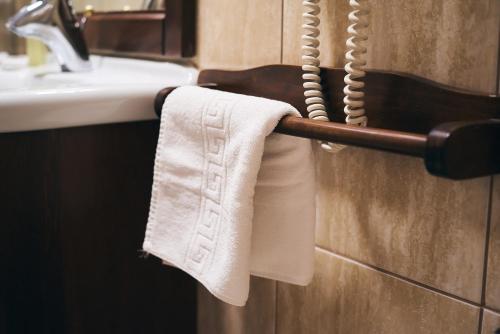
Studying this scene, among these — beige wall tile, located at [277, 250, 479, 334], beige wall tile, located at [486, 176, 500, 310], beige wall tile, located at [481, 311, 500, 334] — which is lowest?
beige wall tile, located at [277, 250, 479, 334]

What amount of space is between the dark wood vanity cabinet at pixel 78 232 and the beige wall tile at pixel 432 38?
0.35 meters

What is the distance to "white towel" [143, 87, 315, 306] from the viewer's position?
638 millimetres

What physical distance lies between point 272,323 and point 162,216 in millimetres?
248

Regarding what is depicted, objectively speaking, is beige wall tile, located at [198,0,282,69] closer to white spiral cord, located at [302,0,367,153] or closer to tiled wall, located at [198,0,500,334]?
tiled wall, located at [198,0,500,334]

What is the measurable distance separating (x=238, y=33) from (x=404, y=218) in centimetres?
39

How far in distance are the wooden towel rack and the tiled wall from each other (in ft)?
0.12

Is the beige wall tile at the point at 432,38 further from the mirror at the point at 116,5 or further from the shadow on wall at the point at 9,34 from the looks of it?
the shadow on wall at the point at 9,34

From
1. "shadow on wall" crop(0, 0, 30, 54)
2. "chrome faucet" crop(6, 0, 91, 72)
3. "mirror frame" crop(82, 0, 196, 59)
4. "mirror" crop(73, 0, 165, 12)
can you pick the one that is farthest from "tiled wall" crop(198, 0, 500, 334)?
"shadow on wall" crop(0, 0, 30, 54)

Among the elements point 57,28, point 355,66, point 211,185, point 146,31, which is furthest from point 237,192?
point 57,28

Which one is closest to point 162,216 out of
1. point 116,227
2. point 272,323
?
point 116,227

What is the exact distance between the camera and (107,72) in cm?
117

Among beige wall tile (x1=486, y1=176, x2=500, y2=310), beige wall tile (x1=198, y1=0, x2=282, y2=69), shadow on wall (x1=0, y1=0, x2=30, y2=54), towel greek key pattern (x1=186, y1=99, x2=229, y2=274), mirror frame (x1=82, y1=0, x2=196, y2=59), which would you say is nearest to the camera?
beige wall tile (x1=486, y1=176, x2=500, y2=310)

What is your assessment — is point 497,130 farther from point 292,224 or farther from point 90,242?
point 90,242

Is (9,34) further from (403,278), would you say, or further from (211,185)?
(403,278)
